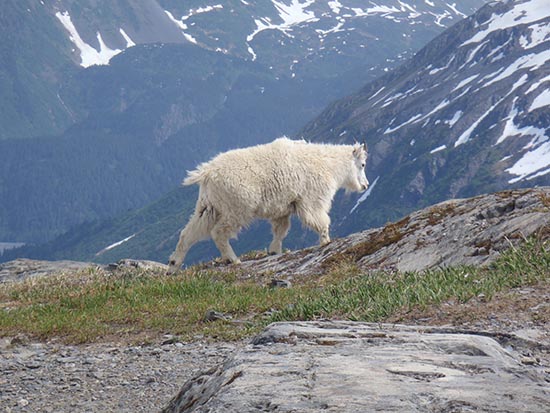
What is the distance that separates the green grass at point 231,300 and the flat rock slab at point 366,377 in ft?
11.8

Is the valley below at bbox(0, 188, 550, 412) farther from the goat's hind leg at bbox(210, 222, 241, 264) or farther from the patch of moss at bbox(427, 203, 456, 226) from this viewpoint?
the goat's hind leg at bbox(210, 222, 241, 264)

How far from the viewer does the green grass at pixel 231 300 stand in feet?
36.8

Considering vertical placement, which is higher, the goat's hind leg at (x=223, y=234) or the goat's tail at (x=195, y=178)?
the goat's tail at (x=195, y=178)

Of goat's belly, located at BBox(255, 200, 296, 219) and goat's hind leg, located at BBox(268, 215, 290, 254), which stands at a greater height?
goat's belly, located at BBox(255, 200, 296, 219)

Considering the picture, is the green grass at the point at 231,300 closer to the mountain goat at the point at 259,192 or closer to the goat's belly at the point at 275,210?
the mountain goat at the point at 259,192

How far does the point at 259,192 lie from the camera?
20.5 metres

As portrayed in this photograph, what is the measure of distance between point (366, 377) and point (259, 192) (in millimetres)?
14839

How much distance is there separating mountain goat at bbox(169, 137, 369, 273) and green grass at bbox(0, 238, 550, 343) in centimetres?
372

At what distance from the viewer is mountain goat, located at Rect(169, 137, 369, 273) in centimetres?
2028

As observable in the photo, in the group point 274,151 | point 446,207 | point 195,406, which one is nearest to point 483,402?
point 195,406

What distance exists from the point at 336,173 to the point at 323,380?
18.1 metres

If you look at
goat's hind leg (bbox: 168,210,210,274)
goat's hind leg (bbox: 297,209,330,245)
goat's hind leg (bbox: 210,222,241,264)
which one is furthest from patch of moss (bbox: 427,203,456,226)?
goat's hind leg (bbox: 168,210,210,274)

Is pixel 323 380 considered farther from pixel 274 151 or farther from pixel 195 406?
pixel 274 151

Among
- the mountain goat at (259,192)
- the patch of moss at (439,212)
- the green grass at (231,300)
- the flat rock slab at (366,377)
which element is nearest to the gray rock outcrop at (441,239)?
the patch of moss at (439,212)
